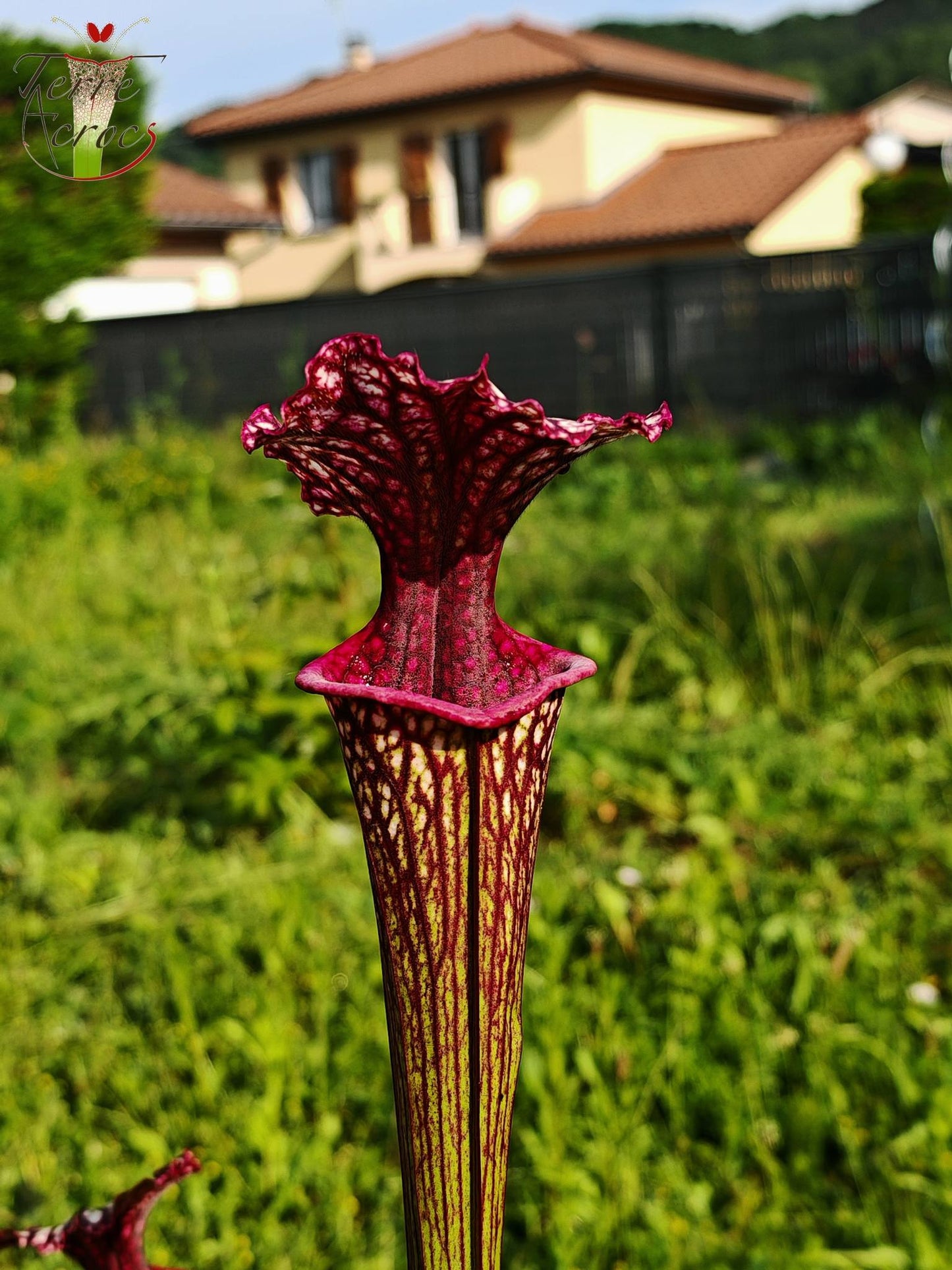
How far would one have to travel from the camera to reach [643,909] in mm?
2492

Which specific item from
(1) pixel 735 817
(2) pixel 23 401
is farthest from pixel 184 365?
(1) pixel 735 817

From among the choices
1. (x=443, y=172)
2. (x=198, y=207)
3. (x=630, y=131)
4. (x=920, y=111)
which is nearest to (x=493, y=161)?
(x=443, y=172)

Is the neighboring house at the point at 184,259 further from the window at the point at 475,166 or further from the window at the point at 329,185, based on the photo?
the window at the point at 475,166

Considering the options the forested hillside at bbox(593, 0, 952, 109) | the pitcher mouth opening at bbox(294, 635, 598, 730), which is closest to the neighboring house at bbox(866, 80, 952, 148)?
the forested hillside at bbox(593, 0, 952, 109)

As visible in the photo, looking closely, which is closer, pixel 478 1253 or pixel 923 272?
pixel 478 1253

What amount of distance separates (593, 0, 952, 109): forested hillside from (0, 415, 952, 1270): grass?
43839 millimetres

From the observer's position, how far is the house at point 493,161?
18.1 metres

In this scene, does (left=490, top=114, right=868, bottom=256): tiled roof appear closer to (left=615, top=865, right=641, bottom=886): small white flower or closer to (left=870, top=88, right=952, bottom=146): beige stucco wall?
Result: (left=870, top=88, right=952, bottom=146): beige stucco wall

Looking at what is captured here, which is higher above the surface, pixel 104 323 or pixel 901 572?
pixel 104 323

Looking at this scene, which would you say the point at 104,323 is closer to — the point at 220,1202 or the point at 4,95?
the point at 4,95

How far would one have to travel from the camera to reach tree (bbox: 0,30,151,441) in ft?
28.8

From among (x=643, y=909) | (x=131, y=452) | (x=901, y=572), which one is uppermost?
(x=131, y=452)

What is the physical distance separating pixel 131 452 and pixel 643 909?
575 centimetres

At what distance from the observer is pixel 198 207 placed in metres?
18.3
